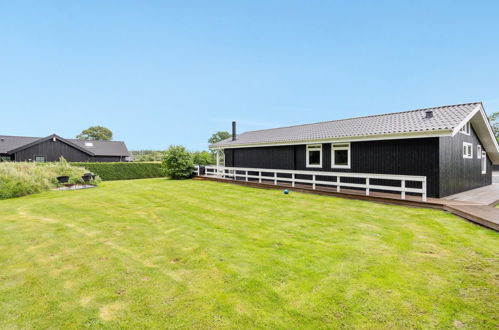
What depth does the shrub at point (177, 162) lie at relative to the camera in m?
20.3

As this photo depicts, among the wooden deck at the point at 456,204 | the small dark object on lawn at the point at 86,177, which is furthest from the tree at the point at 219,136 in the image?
the wooden deck at the point at 456,204

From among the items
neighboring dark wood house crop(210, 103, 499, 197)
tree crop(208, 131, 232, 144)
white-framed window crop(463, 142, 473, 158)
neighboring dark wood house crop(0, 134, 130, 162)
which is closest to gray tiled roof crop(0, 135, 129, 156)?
neighboring dark wood house crop(0, 134, 130, 162)

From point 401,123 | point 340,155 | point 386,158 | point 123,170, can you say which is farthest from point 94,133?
point 401,123

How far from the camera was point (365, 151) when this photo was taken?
1170cm

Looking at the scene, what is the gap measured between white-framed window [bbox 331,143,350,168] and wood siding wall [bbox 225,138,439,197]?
219 mm

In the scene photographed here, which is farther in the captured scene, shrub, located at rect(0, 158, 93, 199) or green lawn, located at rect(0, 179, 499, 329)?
shrub, located at rect(0, 158, 93, 199)

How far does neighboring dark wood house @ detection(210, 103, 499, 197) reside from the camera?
9.70 metres

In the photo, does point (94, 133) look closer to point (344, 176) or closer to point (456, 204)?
point (344, 176)

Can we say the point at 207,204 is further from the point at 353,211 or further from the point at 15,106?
the point at 15,106

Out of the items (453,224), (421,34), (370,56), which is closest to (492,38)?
(421,34)

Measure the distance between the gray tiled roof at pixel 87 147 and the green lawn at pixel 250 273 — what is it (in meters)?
31.7

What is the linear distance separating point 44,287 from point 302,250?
4.25 meters

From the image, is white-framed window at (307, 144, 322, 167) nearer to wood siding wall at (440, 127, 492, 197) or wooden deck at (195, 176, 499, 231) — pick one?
wooden deck at (195, 176, 499, 231)

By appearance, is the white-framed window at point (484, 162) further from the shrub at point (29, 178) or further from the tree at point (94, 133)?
the tree at point (94, 133)
